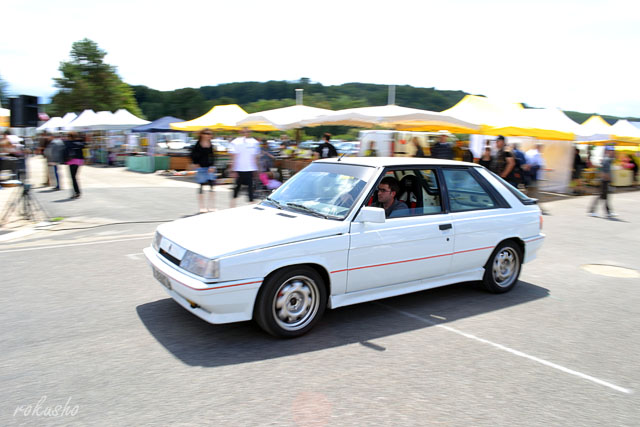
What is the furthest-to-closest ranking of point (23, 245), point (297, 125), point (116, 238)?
point (297, 125) < point (116, 238) < point (23, 245)

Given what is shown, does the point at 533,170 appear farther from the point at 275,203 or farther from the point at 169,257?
the point at 169,257

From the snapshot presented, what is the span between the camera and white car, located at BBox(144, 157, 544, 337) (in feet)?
12.5

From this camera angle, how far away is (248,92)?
477 ft

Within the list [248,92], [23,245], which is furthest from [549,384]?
[248,92]

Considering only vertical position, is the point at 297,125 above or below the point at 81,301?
above

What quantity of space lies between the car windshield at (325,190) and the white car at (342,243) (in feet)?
0.04

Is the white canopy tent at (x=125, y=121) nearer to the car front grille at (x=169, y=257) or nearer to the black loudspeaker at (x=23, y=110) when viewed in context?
the black loudspeaker at (x=23, y=110)

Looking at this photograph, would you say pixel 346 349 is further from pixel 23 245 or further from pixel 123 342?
pixel 23 245

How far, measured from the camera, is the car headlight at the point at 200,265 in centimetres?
367

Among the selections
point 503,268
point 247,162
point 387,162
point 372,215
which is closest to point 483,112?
point 247,162

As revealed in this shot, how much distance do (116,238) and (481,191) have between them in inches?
239

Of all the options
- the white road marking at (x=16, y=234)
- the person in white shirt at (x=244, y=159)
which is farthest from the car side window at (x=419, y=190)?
the white road marking at (x=16, y=234)

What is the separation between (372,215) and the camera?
13.8ft

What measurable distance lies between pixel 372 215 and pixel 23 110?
868 cm
